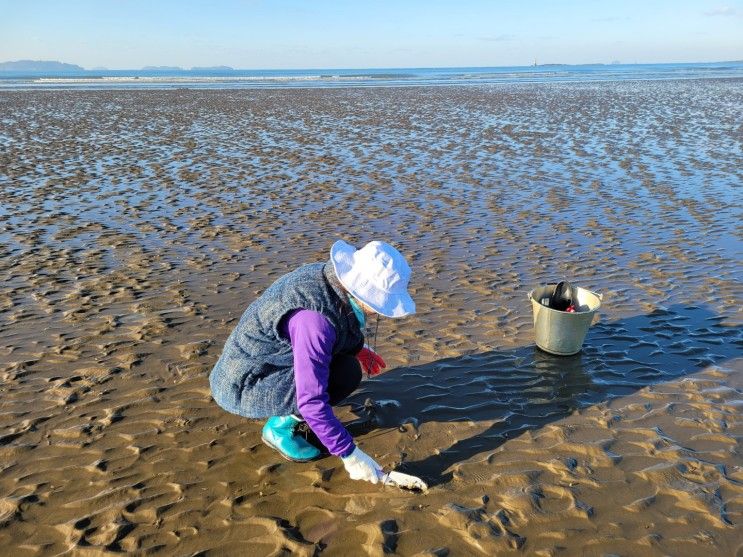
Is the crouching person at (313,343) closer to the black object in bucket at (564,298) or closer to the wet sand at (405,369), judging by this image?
the wet sand at (405,369)

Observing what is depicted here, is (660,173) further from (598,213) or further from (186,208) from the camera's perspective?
(186,208)

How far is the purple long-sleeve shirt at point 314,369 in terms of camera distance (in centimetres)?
301

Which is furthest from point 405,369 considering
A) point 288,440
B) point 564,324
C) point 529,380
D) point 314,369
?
point 314,369

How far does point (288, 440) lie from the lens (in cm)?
365

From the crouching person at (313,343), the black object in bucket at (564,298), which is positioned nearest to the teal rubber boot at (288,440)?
the crouching person at (313,343)

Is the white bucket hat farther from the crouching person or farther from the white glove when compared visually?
the white glove

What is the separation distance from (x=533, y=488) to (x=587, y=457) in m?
0.50

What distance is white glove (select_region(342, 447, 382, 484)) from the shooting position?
3.17 m

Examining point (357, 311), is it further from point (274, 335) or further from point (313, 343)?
point (274, 335)

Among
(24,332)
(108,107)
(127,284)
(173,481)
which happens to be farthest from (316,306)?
(108,107)

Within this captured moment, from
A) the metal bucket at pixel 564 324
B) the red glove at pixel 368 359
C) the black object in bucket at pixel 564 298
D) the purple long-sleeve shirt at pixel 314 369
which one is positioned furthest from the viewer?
the black object in bucket at pixel 564 298

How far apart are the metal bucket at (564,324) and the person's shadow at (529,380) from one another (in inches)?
4.4

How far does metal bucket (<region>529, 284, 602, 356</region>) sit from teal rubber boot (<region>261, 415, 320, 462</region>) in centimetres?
221

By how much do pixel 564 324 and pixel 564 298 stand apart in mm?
336
